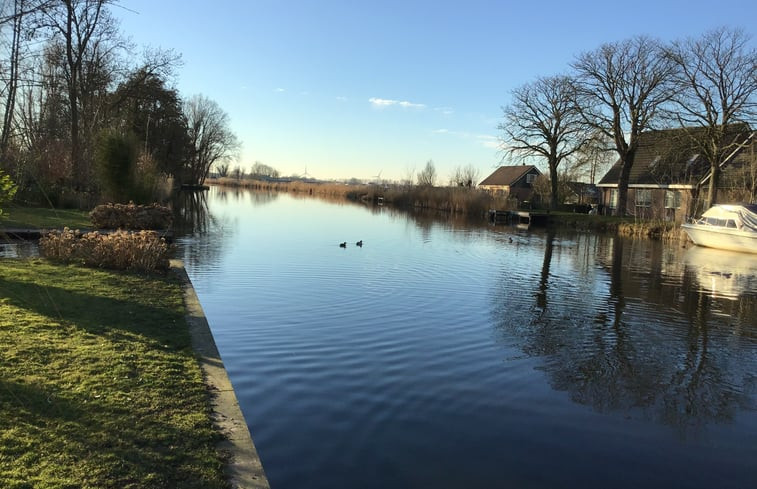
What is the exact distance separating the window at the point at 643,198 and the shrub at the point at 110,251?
38438mm

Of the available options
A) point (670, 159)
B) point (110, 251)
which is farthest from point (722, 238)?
point (110, 251)

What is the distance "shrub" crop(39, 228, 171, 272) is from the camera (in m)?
10.3

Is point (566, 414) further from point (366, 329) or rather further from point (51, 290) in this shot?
point (51, 290)

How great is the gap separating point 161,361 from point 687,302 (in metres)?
11.4

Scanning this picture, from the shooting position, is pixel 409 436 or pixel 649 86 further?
pixel 649 86

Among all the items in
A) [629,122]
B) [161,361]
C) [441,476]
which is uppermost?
[629,122]

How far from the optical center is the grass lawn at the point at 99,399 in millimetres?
3199

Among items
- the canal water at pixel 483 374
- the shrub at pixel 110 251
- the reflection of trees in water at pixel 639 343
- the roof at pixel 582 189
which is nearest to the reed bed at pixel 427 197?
the roof at pixel 582 189

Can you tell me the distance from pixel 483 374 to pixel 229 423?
3.71m

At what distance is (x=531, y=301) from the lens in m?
11.6

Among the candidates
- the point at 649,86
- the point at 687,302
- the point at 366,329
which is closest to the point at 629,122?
the point at 649,86

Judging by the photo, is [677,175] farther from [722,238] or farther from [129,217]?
[129,217]

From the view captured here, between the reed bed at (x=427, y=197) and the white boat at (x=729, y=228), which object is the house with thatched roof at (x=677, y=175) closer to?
the white boat at (x=729, y=228)

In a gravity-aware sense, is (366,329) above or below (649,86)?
below
